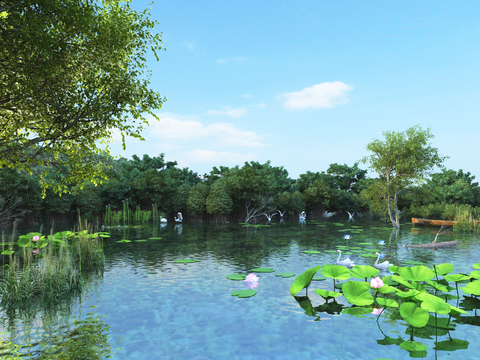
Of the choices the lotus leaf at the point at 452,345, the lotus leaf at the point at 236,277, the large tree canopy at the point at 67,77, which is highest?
the large tree canopy at the point at 67,77

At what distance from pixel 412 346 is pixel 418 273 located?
9.26 ft

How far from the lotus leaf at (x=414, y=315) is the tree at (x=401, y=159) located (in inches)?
1030

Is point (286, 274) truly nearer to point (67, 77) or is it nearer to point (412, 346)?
point (412, 346)

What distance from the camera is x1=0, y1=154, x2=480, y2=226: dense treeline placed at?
3028cm

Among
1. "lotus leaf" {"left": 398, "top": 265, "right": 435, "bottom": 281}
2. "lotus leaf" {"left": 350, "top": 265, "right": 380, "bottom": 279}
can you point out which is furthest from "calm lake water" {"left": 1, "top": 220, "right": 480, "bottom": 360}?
"lotus leaf" {"left": 398, "top": 265, "right": 435, "bottom": 281}

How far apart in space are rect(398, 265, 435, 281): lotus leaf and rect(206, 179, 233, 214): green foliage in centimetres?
2918

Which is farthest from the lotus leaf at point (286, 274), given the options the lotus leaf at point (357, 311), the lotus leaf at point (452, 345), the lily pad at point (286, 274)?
the lotus leaf at point (452, 345)

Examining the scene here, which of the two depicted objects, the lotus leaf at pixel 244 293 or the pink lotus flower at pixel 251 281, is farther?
the pink lotus flower at pixel 251 281

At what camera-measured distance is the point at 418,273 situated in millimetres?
7723

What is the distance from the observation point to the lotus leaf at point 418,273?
7590 mm

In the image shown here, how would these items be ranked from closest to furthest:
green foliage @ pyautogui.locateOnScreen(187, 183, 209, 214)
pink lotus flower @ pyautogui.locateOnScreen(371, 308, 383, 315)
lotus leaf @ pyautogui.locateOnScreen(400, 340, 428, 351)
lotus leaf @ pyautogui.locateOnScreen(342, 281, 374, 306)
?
lotus leaf @ pyautogui.locateOnScreen(400, 340, 428, 351) < lotus leaf @ pyautogui.locateOnScreen(342, 281, 374, 306) < pink lotus flower @ pyautogui.locateOnScreen(371, 308, 383, 315) < green foliage @ pyautogui.locateOnScreen(187, 183, 209, 214)

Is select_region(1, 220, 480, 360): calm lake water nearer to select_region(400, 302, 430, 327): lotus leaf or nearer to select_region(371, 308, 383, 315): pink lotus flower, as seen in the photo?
select_region(371, 308, 383, 315): pink lotus flower

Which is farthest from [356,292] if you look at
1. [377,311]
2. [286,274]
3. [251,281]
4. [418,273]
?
[286,274]

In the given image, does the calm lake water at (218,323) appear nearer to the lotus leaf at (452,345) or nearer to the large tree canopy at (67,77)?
the lotus leaf at (452,345)
